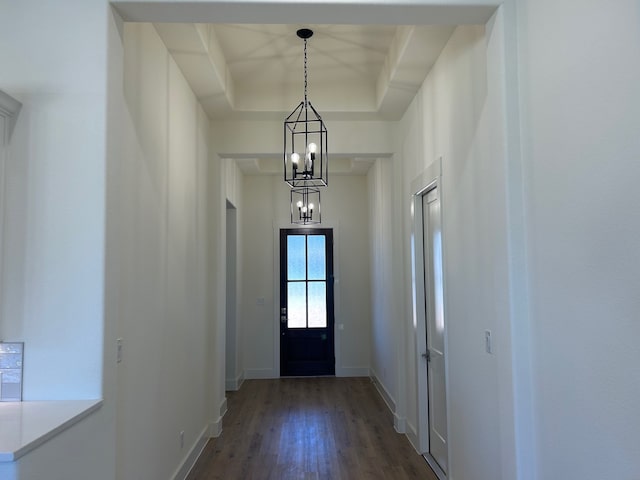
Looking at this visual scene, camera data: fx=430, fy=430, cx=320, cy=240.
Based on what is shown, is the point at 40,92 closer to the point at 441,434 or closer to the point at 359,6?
the point at 359,6

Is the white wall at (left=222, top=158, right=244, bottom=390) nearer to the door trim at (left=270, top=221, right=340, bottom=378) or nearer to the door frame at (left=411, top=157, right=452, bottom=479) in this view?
the door trim at (left=270, top=221, right=340, bottom=378)

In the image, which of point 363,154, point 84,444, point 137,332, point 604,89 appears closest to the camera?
point 604,89

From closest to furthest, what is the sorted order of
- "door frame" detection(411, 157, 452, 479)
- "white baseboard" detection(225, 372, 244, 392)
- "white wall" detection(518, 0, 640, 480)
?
"white wall" detection(518, 0, 640, 480) → "door frame" detection(411, 157, 452, 479) → "white baseboard" detection(225, 372, 244, 392)

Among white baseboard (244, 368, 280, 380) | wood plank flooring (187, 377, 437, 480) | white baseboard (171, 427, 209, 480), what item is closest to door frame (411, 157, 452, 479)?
wood plank flooring (187, 377, 437, 480)

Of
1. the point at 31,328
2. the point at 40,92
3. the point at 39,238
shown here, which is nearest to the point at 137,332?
the point at 31,328

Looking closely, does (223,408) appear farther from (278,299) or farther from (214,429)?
(278,299)

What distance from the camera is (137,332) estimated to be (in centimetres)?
236

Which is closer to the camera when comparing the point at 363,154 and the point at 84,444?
the point at 84,444

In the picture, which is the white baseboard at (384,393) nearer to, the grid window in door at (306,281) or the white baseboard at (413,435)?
the white baseboard at (413,435)

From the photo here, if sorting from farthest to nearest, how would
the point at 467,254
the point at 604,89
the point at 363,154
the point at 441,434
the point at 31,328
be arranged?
the point at 363,154, the point at 441,434, the point at 467,254, the point at 31,328, the point at 604,89

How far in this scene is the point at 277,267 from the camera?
21.1ft

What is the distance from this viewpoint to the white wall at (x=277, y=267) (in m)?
6.36

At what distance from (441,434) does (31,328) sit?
2.77 meters

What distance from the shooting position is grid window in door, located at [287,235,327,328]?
21.2 ft
